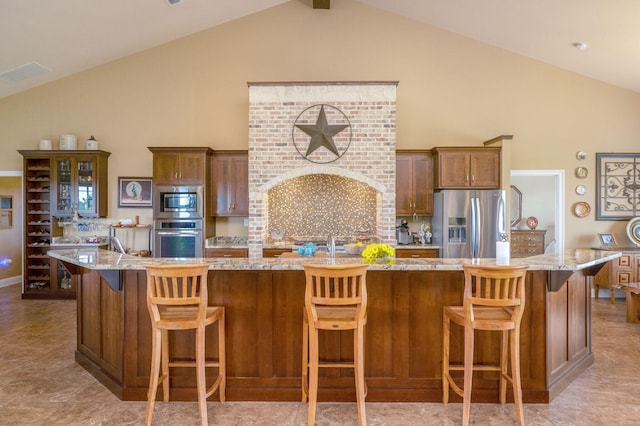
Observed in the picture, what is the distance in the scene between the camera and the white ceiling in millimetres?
4723

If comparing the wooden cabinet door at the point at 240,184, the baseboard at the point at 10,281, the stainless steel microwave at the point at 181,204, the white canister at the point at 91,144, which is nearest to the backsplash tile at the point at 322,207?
the wooden cabinet door at the point at 240,184

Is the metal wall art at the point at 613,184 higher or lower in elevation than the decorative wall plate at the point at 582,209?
higher

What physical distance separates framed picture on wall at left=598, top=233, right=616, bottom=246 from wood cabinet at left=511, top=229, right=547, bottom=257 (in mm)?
883

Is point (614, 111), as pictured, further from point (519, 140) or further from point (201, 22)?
point (201, 22)

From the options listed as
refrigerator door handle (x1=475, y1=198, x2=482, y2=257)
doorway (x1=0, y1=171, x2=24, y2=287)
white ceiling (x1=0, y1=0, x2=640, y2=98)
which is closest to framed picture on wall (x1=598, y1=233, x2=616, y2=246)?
refrigerator door handle (x1=475, y1=198, x2=482, y2=257)

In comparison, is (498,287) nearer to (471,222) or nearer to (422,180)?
(471,222)

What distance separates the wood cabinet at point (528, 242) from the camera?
6.88 metres

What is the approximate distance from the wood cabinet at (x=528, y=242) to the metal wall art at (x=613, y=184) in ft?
3.08

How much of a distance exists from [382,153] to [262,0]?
10.5 ft

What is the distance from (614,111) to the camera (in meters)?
6.34

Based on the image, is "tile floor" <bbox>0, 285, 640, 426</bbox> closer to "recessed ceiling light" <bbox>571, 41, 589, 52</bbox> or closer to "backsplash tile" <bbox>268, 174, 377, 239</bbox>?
"backsplash tile" <bbox>268, 174, 377, 239</bbox>

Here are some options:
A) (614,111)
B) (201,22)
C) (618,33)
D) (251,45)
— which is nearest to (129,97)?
(201,22)

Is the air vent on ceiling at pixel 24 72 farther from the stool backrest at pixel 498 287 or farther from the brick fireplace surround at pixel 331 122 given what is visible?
the stool backrest at pixel 498 287

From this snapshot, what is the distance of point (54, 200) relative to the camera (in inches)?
242
